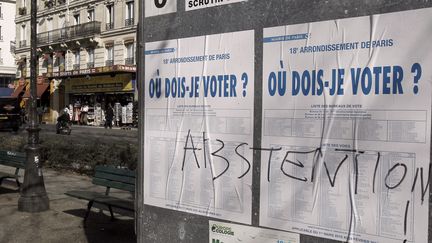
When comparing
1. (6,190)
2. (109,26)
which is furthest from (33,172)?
(109,26)

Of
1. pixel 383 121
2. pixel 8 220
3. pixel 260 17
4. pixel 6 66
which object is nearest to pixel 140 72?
pixel 260 17

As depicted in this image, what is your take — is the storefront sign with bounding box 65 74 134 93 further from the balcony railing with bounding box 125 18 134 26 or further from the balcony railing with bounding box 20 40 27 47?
the balcony railing with bounding box 20 40 27 47

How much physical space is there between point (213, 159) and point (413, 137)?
44.8 inches

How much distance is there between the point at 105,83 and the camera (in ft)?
128

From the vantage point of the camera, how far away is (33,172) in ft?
24.8

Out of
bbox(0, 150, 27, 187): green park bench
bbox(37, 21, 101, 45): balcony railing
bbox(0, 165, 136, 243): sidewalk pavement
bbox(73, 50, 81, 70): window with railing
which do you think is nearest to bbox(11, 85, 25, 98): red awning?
bbox(37, 21, 101, 45): balcony railing

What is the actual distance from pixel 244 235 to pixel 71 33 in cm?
4352

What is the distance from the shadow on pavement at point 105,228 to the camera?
6066mm

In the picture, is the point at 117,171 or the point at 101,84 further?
the point at 101,84

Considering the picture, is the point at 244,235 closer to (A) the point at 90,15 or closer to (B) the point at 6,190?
(B) the point at 6,190

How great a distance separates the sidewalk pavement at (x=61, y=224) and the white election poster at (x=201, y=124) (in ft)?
10.3

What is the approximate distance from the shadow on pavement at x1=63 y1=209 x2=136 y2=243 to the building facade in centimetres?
5973

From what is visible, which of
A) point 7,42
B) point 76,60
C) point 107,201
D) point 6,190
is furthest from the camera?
point 7,42

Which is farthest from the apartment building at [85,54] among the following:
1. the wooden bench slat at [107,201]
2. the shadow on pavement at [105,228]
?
the wooden bench slat at [107,201]
